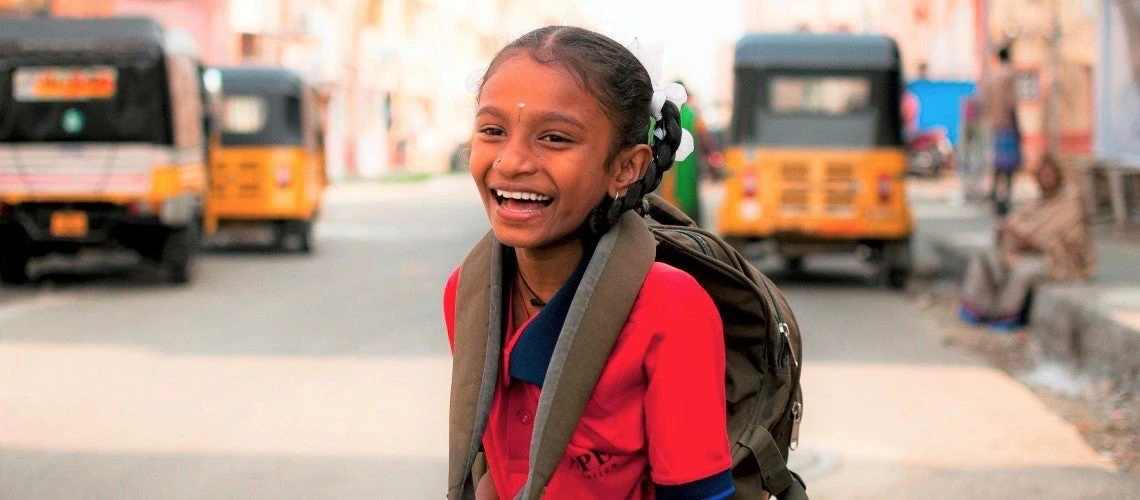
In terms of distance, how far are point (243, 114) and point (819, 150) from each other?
7.96 m

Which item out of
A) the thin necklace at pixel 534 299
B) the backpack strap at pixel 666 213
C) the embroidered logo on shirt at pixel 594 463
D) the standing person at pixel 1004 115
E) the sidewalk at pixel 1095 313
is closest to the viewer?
the embroidered logo on shirt at pixel 594 463

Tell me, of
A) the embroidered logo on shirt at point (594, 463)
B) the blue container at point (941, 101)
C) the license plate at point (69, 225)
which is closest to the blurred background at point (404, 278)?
the license plate at point (69, 225)

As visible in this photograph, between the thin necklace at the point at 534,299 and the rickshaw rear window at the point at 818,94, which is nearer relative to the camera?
the thin necklace at the point at 534,299

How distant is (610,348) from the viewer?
2502 mm

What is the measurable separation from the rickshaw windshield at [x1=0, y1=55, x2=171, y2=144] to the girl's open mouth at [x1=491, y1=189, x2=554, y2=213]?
1244 cm

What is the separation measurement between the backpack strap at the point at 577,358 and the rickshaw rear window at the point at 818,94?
12746 mm

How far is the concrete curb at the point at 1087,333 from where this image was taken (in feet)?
28.9

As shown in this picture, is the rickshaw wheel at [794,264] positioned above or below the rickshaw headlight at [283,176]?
below

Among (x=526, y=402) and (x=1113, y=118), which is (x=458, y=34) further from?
(x=526, y=402)

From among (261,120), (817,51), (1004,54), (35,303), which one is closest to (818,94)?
(817,51)

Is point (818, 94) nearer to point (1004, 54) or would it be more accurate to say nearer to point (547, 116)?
point (1004, 54)

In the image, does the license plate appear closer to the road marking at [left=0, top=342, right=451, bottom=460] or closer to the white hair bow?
the road marking at [left=0, top=342, right=451, bottom=460]

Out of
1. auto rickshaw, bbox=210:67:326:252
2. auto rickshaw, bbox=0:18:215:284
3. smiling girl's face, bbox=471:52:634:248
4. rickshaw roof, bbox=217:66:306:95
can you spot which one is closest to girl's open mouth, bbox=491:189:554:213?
smiling girl's face, bbox=471:52:634:248

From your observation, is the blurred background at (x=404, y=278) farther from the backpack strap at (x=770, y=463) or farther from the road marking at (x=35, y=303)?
the backpack strap at (x=770, y=463)
